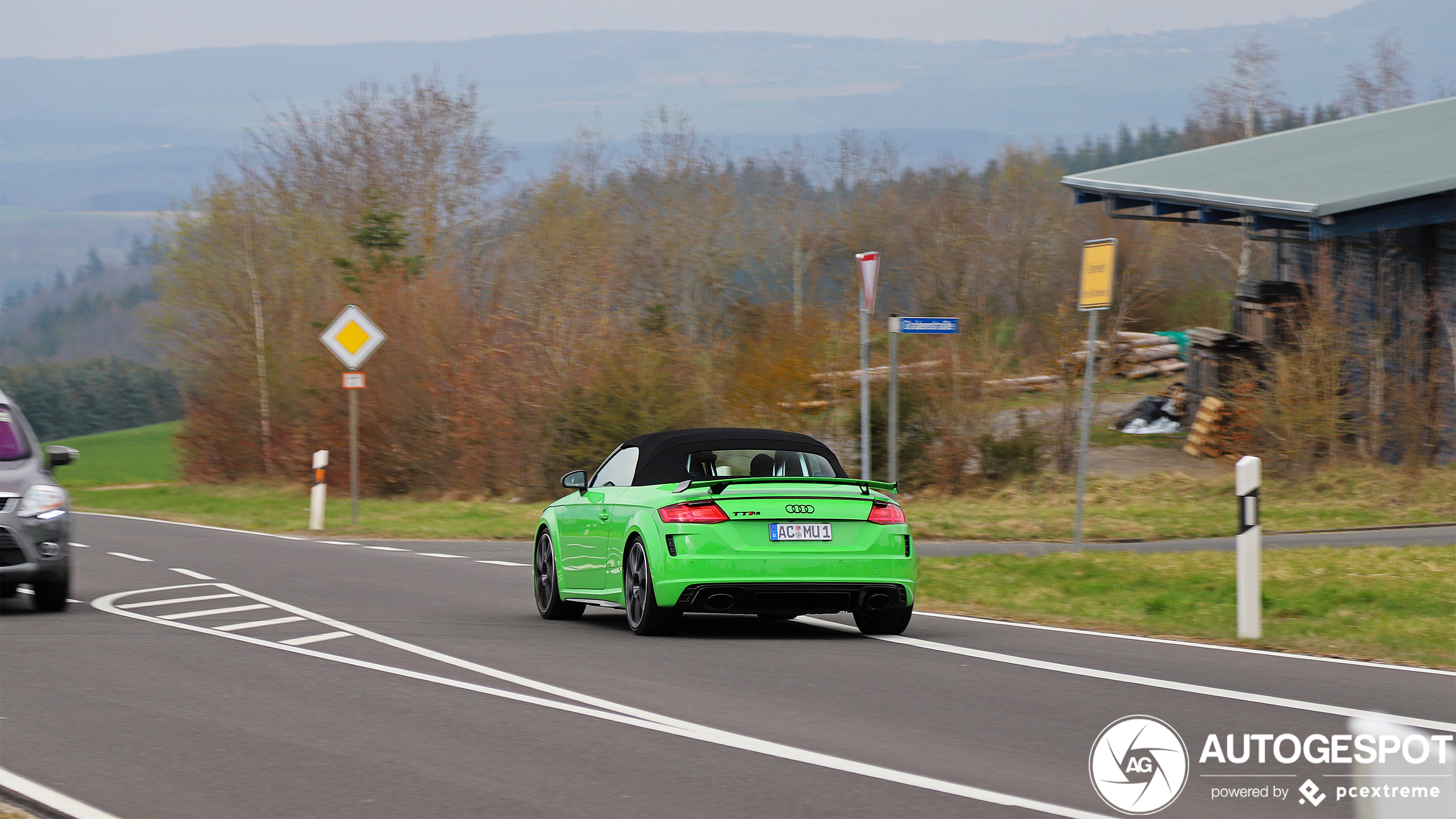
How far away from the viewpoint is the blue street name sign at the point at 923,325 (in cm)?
1759

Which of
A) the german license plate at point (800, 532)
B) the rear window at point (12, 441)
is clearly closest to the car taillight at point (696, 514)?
the german license plate at point (800, 532)

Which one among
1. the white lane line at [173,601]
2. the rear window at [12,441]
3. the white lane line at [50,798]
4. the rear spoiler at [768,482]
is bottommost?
the white lane line at [173,601]

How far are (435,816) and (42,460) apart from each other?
883cm

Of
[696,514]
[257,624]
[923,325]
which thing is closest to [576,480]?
[696,514]

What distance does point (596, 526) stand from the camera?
12.1 meters

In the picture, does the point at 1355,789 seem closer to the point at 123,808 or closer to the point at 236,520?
the point at 123,808

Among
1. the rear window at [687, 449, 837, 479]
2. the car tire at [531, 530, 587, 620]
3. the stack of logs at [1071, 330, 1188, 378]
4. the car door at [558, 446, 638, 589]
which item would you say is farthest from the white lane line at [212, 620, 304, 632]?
the stack of logs at [1071, 330, 1188, 378]

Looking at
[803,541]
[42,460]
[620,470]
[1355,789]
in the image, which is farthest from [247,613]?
[1355,789]

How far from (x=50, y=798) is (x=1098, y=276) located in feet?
39.8

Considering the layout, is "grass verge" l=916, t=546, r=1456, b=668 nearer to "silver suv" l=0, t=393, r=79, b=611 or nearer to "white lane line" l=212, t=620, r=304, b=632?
"white lane line" l=212, t=620, r=304, b=632

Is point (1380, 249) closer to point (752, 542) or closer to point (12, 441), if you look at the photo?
point (752, 542)

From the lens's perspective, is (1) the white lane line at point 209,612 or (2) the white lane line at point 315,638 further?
(1) the white lane line at point 209,612

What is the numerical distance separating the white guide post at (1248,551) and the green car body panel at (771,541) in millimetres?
2236

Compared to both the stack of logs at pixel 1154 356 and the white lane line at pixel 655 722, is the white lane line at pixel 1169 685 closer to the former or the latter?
the white lane line at pixel 655 722
